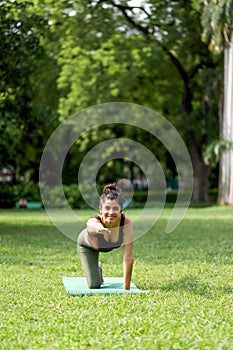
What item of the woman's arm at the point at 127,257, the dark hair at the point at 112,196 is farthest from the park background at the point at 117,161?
the dark hair at the point at 112,196

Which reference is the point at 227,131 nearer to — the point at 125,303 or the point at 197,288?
the point at 197,288

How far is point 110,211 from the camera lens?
7.06 m

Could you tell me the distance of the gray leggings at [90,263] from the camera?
7.34m

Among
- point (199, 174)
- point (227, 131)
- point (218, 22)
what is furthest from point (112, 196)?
point (199, 174)

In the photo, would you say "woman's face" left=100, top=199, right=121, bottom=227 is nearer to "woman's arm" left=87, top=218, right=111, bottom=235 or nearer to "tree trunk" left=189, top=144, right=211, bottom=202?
"woman's arm" left=87, top=218, right=111, bottom=235

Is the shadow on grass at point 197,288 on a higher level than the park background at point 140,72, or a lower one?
higher

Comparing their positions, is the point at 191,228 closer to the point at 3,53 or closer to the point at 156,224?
the point at 156,224

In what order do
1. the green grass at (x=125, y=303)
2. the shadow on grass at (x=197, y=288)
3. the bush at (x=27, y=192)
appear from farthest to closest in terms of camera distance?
1. the bush at (x=27, y=192)
2. the shadow on grass at (x=197, y=288)
3. the green grass at (x=125, y=303)

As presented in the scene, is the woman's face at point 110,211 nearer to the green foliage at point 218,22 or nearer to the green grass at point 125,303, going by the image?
the green grass at point 125,303

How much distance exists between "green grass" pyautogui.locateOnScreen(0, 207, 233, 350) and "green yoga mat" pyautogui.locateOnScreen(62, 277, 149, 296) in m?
0.12

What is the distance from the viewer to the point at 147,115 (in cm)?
3050

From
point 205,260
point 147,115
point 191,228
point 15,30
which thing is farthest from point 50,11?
point 205,260

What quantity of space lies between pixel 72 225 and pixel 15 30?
5.01 m

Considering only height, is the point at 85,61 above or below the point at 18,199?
above
